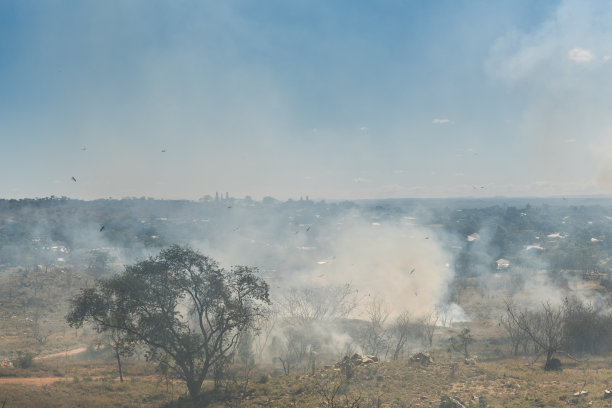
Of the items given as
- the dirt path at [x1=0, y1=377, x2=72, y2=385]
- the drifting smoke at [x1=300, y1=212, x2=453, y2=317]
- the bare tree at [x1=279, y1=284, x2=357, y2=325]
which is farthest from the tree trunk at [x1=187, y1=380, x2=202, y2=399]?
the drifting smoke at [x1=300, y1=212, x2=453, y2=317]

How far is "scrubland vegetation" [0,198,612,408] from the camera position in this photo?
82.6 ft

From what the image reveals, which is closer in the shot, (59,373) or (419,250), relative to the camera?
(59,373)

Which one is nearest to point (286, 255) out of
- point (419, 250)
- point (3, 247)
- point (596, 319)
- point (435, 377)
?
point (419, 250)

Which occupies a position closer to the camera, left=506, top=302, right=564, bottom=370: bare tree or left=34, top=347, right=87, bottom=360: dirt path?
left=506, top=302, right=564, bottom=370: bare tree

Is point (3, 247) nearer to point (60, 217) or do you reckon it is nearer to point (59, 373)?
point (60, 217)

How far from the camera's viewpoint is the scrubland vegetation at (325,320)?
82.6 ft

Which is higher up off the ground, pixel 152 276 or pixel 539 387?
pixel 152 276

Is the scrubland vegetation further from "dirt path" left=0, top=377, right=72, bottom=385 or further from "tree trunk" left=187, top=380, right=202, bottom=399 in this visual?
"tree trunk" left=187, top=380, right=202, bottom=399

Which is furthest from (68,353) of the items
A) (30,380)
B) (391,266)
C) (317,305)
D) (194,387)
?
(391,266)

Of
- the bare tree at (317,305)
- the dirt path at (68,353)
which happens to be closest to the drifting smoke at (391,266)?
the bare tree at (317,305)

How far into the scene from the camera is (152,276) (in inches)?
1004

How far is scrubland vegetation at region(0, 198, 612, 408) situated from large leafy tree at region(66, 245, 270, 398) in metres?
0.16

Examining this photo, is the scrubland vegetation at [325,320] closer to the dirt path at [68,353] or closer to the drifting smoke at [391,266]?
the dirt path at [68,353]

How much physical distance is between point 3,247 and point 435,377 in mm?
133429
